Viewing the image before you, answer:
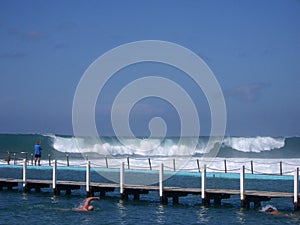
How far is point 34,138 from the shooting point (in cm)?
10194

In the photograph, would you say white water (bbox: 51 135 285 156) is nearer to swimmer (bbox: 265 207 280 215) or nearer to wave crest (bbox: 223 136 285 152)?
wave crest (bbox: 223 136 285 152)

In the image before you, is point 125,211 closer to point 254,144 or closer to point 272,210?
point 272,210

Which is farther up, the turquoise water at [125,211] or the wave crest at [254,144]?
the wave crest at [254,144]

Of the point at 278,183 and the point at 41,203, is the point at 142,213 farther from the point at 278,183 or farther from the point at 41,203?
the point at 278,183

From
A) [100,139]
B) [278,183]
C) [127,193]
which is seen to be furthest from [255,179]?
[100,139]

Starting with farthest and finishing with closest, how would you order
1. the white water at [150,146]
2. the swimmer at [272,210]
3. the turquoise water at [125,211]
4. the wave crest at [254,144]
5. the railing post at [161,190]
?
the wave crest at [254,144] → the white water at [150,146] → the railing post at [161,190] → the swimmer at [272,210] → the turquoise water at [125,211]

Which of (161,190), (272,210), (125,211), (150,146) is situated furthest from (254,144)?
(125,211)

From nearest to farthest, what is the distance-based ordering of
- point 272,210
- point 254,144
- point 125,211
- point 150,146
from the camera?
point 272,210, point 125,211, point 150,146, point 254,144

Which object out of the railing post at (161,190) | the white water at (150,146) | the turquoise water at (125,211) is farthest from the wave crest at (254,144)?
the railing post at (161,190)

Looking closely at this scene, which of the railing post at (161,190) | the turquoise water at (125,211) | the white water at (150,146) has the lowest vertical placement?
the turquoise water at (125,211)

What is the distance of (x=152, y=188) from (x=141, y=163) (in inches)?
1362

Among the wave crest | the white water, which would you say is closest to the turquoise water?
the white water

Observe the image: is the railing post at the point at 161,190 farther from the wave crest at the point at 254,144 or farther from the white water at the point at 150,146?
the wave crest at the point at 254,144

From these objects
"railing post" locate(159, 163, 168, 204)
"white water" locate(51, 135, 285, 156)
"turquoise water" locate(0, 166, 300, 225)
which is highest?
"white water" locate(51, 135, 285, 156)
